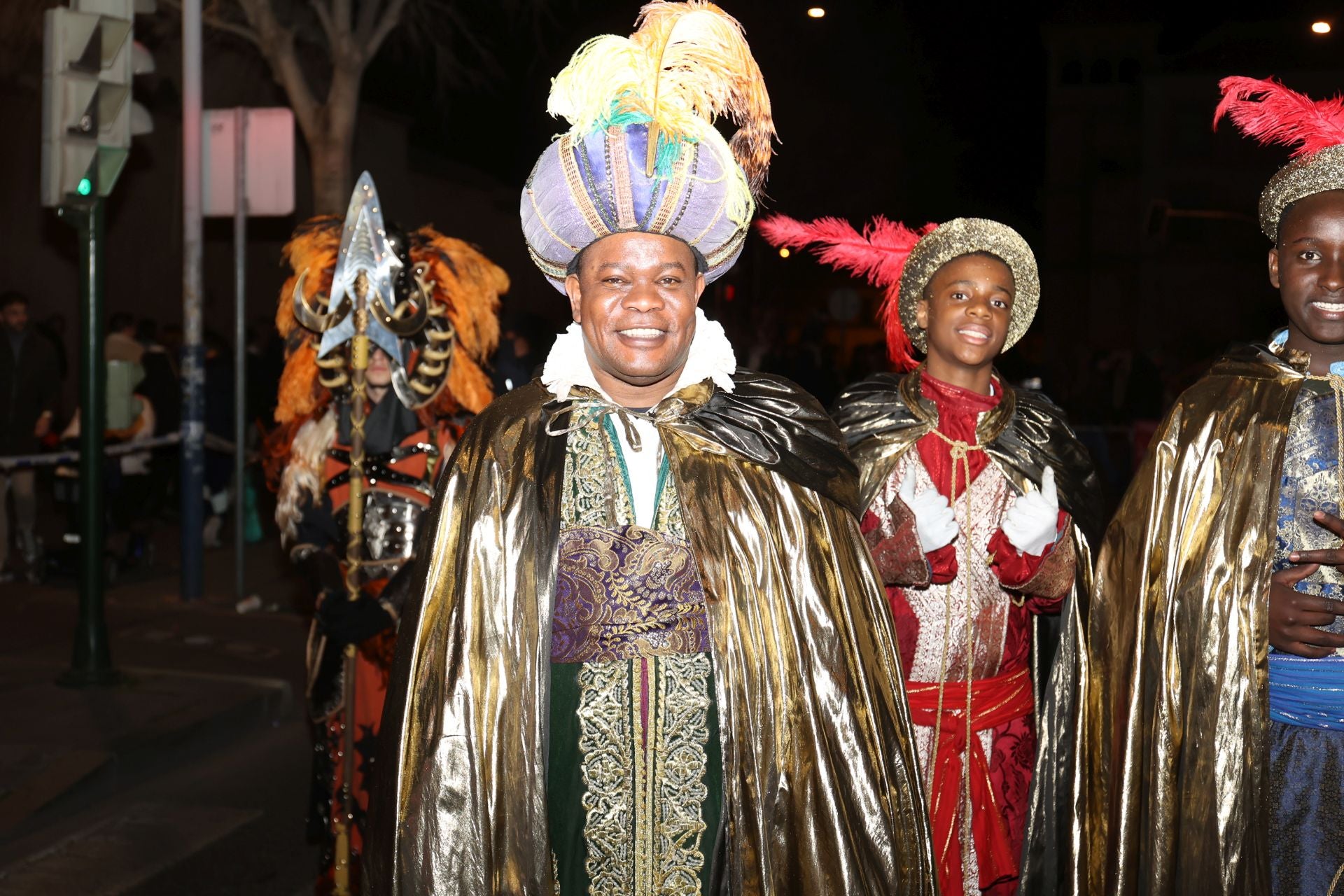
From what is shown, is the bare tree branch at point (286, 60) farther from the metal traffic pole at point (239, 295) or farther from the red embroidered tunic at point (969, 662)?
the red embroidered tunic at point (969, 662)

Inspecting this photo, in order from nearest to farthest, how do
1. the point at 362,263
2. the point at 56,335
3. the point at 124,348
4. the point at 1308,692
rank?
the point at 1308,692
the point at 362,263
the point at 124,348
the point at 56,335

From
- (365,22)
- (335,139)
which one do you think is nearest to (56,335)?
(335,139)

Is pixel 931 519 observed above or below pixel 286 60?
below

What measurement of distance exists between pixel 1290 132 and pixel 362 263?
3.08 meters

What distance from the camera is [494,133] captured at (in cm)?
3008

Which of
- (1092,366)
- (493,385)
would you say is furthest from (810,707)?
(1092,366)

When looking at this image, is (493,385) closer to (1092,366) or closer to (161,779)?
(161,779)

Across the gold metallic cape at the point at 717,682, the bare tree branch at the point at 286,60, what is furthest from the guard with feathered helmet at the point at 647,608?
the bare tree branch at the point at 286,60

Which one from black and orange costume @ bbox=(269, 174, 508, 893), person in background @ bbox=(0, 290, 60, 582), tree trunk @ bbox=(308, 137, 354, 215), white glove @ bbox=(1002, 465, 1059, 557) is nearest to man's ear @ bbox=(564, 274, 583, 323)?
white glove @ bbox=(1002, 465, 1059, 557)

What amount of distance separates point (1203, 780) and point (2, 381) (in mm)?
10479

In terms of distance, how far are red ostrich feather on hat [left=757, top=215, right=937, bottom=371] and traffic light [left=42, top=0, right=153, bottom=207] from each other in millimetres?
4618

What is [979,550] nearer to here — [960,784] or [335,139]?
[960,784]

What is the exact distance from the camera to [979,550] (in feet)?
13.5

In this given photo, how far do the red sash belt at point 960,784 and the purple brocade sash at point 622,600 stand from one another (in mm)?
1135
